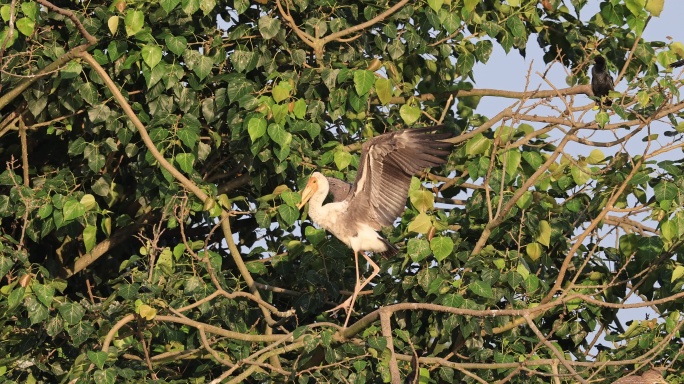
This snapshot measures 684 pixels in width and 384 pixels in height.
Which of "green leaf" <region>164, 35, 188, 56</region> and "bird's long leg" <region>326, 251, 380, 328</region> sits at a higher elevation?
"green leaf" <region>164, 35, 188, 56</region>

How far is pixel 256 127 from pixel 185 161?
1.33 feet

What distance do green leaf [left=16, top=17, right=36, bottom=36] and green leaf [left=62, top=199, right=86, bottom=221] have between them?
0.86 m

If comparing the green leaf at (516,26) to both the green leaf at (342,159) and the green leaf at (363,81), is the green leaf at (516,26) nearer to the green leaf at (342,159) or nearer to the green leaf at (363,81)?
the green leaf at (363,81)

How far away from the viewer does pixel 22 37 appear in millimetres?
6250

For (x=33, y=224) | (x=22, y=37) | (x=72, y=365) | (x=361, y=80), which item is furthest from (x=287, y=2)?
(x=72, y=365)

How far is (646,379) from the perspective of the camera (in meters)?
5.79

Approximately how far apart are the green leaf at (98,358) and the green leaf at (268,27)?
1818 mm

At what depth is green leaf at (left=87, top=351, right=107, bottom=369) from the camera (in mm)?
5445

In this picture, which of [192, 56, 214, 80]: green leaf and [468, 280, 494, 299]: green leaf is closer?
[468, 280, 494, 299]: green leaf

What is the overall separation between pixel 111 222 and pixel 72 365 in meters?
1.05

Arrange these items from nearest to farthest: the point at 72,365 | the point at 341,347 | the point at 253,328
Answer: the point at 341,347
the point at 72,365
the point at 253,328

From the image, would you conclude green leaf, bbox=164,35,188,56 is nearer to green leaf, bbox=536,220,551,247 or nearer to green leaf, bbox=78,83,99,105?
green leaf, bbox=78,83,99,105

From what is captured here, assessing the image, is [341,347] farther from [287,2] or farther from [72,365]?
[287,2]

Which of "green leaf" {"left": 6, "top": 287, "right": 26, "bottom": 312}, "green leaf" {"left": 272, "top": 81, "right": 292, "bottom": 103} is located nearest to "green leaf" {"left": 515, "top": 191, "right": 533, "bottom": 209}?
"green leaf" {"left": 272, "top": 81, "right": 292, "bottom": 103}
